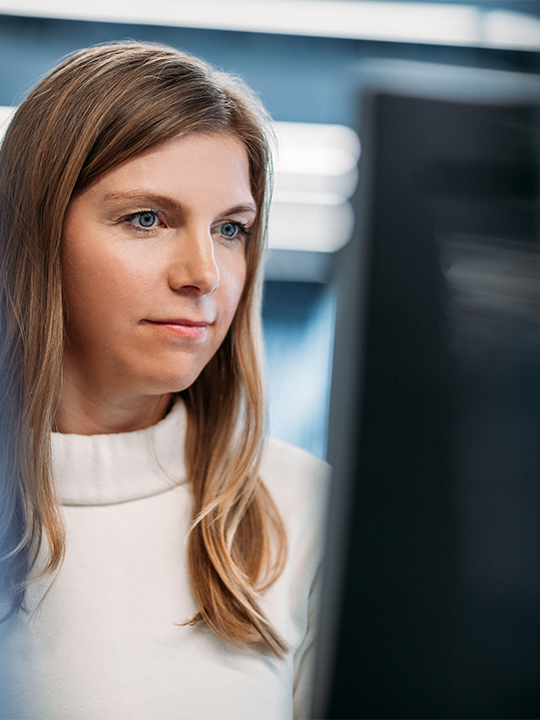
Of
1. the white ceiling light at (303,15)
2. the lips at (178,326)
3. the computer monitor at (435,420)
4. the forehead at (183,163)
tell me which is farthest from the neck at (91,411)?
the white ceiling light at (303,15)

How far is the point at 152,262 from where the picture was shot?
1.85 feet

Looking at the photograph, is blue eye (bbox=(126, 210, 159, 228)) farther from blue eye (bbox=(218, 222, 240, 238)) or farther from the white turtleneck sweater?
the white turtleneck sweater

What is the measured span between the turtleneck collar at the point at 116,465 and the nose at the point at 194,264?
0.18m

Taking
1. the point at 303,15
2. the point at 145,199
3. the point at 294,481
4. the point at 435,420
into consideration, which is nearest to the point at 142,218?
the point at 145,199

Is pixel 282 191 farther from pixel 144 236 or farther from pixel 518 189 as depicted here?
pixel 518 189

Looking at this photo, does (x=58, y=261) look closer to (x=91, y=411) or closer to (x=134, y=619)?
(x=91, y=411)

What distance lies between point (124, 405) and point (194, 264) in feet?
0.60

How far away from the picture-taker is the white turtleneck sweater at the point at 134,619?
22.2 inches

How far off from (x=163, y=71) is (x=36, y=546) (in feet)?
1.49

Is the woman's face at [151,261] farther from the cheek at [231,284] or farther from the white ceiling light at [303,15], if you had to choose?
the white ceiling light at [303,15]

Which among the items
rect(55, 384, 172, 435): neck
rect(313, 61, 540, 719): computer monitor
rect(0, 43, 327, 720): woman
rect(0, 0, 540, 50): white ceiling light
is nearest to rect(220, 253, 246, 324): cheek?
rect(0, 43, 327, 720): woman

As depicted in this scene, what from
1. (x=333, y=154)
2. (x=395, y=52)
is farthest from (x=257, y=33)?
(x=333, y=154)

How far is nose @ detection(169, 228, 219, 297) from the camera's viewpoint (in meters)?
0.55

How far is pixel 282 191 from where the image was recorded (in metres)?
2.67
